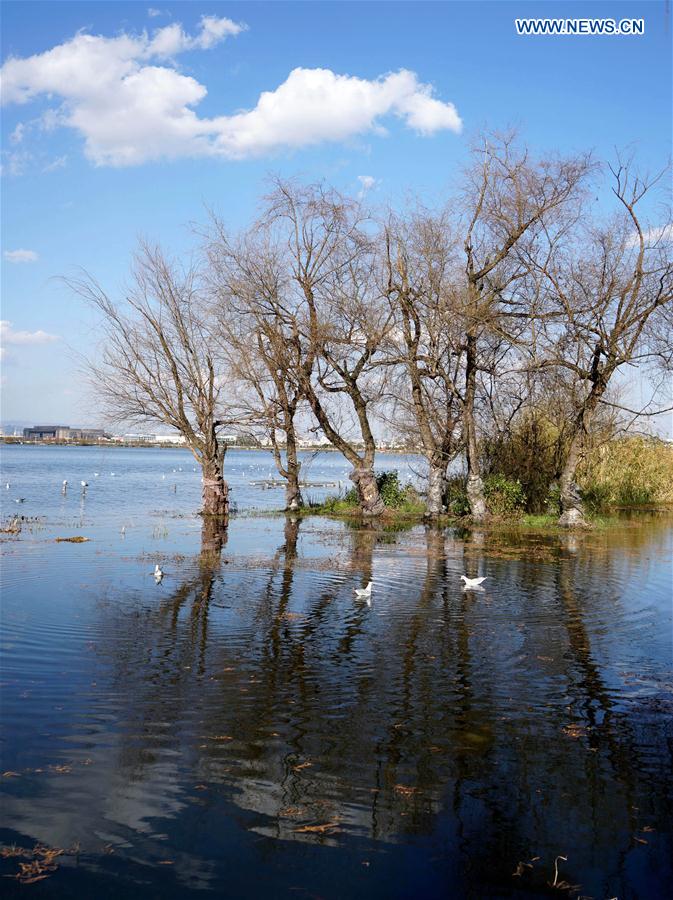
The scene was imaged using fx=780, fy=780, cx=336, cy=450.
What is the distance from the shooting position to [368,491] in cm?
3002

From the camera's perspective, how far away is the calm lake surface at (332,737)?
209 inches

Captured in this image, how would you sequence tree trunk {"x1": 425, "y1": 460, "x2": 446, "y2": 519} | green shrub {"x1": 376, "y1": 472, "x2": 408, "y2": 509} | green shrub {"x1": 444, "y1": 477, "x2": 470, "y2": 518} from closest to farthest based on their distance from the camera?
tree trunk {"x1": 425, "y1": 460, "x2": 446, "y2": 519}
green shrub {"x1": 444, "y1": 477, "x2": 470, "y2": 518}
green shrub {"x1": 376, "y1": 472, "x2": 408, "y2": 509}

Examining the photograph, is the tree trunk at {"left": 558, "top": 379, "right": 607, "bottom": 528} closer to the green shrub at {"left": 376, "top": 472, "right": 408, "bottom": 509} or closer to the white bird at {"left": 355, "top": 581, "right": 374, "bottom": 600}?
the green shrub at {"left": 376, "top": 472, "right": 408, "bottom": 509}

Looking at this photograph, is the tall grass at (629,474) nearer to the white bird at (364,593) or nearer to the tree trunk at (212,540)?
the tree trunk at (212,540)

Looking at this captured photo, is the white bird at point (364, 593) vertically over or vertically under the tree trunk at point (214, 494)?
under

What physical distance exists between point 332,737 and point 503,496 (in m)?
22.4

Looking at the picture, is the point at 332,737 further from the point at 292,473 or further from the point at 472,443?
the point at 292,473

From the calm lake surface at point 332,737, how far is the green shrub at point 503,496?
11.9 m

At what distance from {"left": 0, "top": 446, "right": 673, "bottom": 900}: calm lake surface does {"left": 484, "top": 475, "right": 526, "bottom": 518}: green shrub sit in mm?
11887

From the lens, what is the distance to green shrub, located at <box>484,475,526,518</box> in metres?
28.5

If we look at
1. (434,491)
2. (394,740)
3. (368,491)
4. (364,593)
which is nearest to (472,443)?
(434,491)

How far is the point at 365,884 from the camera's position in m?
5.09

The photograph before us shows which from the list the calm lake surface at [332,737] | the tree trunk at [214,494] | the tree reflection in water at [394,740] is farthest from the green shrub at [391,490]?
the tree reflection in water at [394,740]

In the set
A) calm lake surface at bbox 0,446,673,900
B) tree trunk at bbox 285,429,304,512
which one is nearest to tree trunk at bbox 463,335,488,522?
tree trunk at bbox 285,429,304,512
